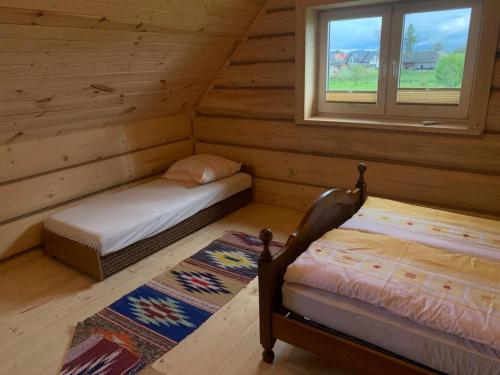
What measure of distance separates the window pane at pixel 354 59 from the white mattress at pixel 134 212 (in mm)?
1319

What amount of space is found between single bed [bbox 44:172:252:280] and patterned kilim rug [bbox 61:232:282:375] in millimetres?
307

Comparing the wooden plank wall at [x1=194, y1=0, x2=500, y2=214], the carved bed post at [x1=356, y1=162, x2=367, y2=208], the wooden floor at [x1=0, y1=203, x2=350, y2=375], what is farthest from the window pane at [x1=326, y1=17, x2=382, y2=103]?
the wooden floor at [x1=0, y1=203, x2=350, y2=375]

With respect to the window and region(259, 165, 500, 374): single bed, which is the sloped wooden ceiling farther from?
region(259, 165, 500, 374): single bed

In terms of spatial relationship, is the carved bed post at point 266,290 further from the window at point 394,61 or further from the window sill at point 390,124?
the window at point 394,61

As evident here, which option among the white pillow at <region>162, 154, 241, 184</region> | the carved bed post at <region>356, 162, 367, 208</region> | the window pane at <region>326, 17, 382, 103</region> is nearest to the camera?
the carved bed post at <region>356, 162, 367, 208</region>

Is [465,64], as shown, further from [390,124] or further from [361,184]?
[361,184]

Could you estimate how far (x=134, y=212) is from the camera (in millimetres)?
2785

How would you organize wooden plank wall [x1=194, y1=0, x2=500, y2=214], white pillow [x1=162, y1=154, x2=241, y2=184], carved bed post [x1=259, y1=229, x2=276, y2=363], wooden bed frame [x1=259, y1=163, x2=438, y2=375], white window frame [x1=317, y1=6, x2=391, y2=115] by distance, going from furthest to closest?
1. white pillow [x1=162, y1=154, x2=241, y2=184]
2. white window frame [x1=317, y1=6, x2=391, y2=115]
3. wooden plank wall [x1=194, y1=0, x2=500, y2=214]
4. carved bed post [x1=259, y1=229, x2=276, y2=363]
5. wooden bed frame [x1=259, y1=163, x2=438, y2=375]

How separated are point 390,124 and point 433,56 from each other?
0.58 meters

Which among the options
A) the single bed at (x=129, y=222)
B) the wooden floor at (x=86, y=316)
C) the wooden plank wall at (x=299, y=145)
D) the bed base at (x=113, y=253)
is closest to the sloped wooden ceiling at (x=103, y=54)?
the wooden plank wall at (x=299, y=145)

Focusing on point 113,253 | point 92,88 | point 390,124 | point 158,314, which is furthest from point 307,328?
point 92,88

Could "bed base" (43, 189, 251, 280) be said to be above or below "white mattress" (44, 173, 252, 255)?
below

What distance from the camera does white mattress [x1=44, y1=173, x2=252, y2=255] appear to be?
8.20ft

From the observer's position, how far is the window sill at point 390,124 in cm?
271
